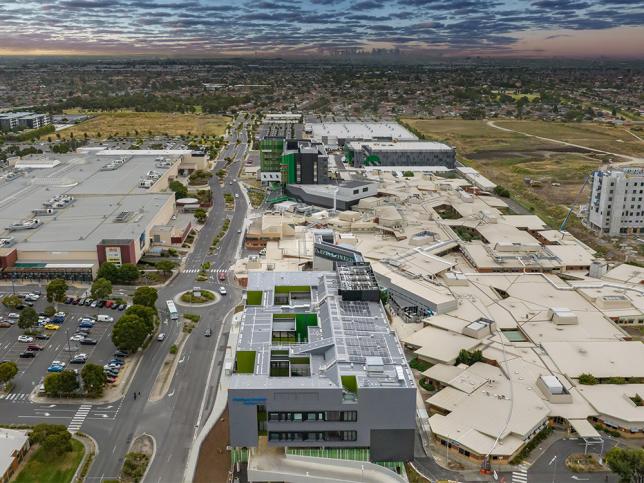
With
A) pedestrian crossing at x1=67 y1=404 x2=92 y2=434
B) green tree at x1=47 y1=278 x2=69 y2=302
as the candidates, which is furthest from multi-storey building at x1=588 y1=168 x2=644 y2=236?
pedestrian crossing at x1=67 y1=404 x2=92 y2=434

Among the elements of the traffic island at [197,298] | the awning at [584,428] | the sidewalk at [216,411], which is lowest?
the traffic island at [197,298]

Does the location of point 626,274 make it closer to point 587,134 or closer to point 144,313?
point 144,313

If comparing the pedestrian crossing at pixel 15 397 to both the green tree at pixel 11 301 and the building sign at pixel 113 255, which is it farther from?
the building sign at pixel 113 255

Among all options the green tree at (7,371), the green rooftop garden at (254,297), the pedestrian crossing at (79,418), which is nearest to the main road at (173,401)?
the pedestrian crossing at (79,418)

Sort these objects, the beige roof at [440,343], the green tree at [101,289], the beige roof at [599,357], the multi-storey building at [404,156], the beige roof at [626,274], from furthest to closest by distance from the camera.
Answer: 1. the multi-storey building at [404,156]
2. the beige roof at [626,274]
3. the green tree at [101,289]
4. the beige roof at [440,343]
5. the beige roof at [599,357]

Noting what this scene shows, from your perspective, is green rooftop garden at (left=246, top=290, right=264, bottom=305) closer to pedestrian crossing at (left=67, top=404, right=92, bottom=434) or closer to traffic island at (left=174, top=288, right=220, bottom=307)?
traffic island at (left=174, top=288, right=220, bottom=307)

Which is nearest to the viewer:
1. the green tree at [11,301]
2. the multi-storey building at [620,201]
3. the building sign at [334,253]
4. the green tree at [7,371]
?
the green tree at [7,371]

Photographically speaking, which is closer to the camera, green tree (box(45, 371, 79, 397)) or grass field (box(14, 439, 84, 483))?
grass field (box(14, 439, 84, 483))
